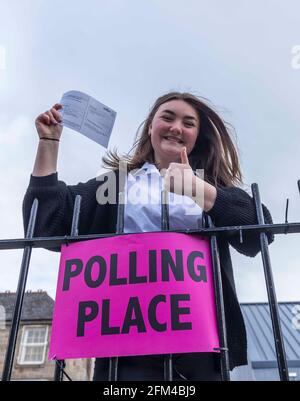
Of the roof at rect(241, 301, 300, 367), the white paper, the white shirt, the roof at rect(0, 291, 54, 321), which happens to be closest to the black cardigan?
the white shirt

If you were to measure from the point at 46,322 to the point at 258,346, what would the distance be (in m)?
12.7

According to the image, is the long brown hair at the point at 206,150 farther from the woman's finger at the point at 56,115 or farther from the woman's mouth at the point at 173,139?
the woman's finger at the point at 56,115

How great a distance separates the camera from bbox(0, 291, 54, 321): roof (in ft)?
58.2

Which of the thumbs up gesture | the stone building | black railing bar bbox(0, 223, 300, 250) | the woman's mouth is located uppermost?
the stone building

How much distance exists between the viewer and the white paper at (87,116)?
1.92 meters

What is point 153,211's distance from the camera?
175cm

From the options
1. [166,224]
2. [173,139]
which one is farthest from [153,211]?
[173,139]

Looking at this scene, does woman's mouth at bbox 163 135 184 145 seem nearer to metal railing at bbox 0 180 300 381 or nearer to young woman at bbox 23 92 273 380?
young woman at bbox 23 92 273 380

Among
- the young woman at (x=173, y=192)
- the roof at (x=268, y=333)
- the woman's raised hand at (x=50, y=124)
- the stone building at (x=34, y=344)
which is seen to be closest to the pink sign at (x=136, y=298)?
the young woman at (x=173, y=192)

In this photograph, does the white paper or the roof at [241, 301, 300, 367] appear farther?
the roof at [241, 301, 300, 367]

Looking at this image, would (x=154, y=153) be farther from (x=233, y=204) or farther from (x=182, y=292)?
(x=182, y=292)

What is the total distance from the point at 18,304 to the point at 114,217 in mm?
648

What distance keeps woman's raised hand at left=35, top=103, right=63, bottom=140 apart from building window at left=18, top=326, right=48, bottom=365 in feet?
56.6

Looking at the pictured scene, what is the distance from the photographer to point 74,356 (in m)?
1.33
